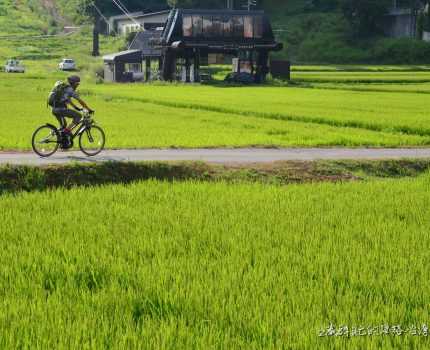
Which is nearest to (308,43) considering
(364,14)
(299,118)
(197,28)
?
(364,14)

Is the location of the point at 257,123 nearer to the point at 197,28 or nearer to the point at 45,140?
the point at 45,140

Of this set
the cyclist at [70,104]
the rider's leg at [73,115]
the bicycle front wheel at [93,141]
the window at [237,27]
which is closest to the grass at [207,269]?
the cyclist at [70,104]

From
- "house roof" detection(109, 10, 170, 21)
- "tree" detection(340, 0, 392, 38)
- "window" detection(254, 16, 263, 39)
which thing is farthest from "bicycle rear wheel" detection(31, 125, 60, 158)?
"tree" detection(340, 0, 392, 38)

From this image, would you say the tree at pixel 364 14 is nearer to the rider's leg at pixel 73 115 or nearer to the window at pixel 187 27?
the window at pixel 187 27

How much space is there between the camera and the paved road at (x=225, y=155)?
1333 centimetres

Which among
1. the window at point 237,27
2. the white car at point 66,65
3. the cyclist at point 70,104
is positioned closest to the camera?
the cyclist at point 70,104

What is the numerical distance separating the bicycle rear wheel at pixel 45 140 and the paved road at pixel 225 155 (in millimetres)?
140

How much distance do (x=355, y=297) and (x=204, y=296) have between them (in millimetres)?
1103

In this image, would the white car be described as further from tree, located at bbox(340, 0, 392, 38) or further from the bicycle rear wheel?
the bicycle rear wheel

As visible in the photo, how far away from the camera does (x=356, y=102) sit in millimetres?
32250

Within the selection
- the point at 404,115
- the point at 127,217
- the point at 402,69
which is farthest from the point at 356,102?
the point at 402,69

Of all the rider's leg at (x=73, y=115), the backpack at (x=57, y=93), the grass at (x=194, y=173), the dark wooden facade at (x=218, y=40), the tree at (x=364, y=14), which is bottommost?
the grass at (x=194, y=173)

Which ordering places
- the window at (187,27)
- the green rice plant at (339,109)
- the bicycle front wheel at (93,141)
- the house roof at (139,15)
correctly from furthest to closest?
1. the house roof at (139,15)
2. the window at (187,27)
3. the green rice plant at (339,109)
4. the bicycle front wheel at (93,141)

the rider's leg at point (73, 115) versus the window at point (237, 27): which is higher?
the window at point (237, 27)
